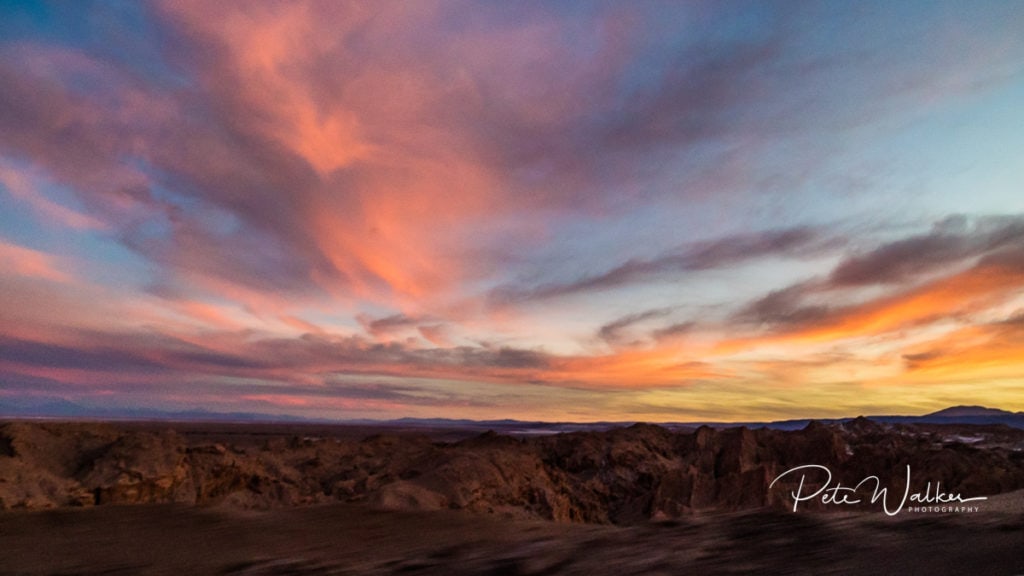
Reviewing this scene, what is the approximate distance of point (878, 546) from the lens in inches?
142

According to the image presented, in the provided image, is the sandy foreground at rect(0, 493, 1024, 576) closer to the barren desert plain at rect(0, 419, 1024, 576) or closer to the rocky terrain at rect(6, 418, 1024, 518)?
the barren desert plain at rect(0, 419, 1024, 576)

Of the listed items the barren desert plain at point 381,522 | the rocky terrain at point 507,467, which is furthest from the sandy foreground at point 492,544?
the rocky terrain at point 507,467

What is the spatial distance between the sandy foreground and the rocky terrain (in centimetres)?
117

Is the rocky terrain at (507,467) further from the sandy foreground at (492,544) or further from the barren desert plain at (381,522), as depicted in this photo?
the sandy foreground at (492,544)

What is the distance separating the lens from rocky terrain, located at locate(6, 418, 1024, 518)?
8.80 meters

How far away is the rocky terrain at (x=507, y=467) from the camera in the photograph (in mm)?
8805

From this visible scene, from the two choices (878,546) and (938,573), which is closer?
(938,573)

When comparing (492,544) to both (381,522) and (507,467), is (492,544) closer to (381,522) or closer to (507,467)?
(381,522)

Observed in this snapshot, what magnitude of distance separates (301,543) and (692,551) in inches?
124

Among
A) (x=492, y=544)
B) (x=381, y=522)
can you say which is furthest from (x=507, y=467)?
(x=492, y=544)

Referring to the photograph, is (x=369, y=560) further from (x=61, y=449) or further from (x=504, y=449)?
(x=504, y=449)

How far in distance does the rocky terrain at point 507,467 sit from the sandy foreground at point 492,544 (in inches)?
46.1

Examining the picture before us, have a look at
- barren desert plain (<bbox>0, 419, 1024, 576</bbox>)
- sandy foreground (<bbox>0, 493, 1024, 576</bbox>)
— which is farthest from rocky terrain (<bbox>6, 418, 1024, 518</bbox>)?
sandy foreground (<bbox>0, 493, 1024, 576</bbox>)

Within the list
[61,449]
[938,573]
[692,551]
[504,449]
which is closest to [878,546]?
Answer: [938,573]
